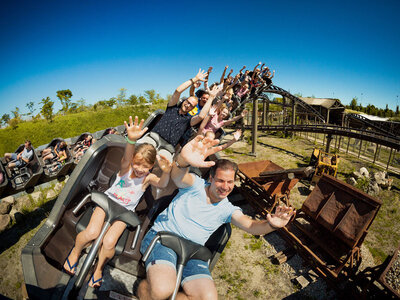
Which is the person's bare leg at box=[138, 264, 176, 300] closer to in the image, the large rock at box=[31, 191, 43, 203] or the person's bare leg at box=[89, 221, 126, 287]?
the person's bare leg at box=[89, 221, 126, 287]

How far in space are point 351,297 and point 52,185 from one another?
799 cm

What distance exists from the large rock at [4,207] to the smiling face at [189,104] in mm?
5463

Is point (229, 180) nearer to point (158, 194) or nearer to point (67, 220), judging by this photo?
point (158, 194)

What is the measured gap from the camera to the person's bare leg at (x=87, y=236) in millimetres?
2043

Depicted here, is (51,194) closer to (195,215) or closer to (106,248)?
(106,248)

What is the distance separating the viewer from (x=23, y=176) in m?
5.66

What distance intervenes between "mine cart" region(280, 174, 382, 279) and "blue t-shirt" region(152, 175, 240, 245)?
2.34 meters

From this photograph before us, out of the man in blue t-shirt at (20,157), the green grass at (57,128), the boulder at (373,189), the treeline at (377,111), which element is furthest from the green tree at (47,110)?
the treeline at (377,111)

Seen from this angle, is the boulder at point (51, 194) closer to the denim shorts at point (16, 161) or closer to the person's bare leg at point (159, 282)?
the denim shorts at point (16, 161)

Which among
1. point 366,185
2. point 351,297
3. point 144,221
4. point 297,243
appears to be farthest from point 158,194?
point 366,185

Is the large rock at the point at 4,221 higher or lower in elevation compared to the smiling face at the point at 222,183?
lower

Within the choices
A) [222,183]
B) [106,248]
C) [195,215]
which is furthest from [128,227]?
[222,183]

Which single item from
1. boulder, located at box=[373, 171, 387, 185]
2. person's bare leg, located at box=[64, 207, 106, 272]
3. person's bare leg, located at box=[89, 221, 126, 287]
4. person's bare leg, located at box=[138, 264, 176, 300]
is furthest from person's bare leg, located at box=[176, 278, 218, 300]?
boulder, located at box=[373, 171, 387, 185]

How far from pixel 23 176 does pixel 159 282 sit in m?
6.61
